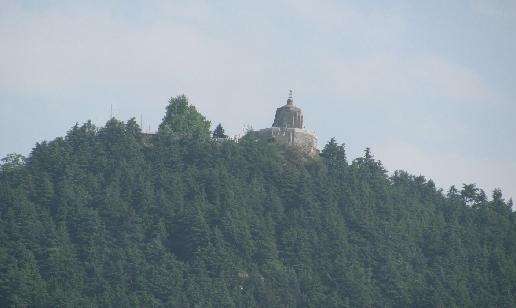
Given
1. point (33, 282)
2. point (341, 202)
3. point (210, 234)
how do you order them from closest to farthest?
1. point (33, 282)
2. point (210, 234)
3. point (341, 202)

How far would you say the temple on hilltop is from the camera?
124312mm

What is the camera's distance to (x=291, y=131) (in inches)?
4884

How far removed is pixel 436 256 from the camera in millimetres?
117750

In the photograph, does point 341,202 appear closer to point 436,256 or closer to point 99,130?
point 436,256

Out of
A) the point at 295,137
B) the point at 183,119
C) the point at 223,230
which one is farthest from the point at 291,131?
the point at 223,230

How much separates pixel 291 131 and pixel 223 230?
47.8 ft

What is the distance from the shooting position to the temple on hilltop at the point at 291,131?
12431 cm

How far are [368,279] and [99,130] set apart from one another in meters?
23.6

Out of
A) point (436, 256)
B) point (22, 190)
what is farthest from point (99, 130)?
point (436, 256)

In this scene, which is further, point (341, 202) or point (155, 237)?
point (341, 202)

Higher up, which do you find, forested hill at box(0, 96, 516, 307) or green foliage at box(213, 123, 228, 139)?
green foliage at box(213, 123, 228, 139)

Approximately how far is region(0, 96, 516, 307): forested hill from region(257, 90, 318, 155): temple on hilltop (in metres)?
1.29

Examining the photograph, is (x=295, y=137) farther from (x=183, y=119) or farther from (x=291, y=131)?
(x=183, y=119)

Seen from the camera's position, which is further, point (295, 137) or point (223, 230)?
point (295, 137)
